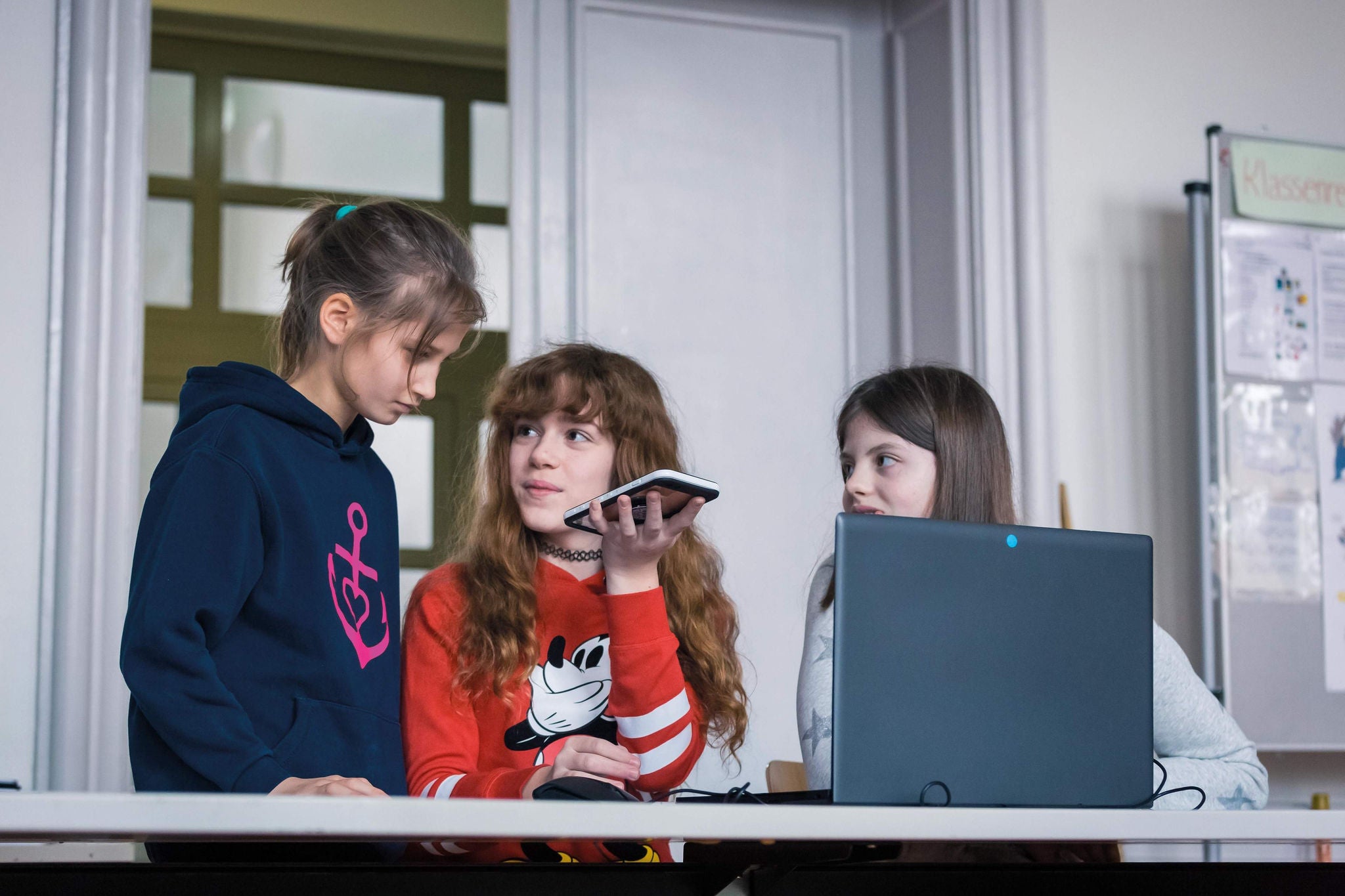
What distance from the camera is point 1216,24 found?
2.83 m

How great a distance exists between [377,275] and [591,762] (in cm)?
58

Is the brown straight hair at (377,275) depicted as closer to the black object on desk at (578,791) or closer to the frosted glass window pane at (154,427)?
the black object on desk at (578,791)

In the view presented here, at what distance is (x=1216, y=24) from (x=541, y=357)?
78.7 inches

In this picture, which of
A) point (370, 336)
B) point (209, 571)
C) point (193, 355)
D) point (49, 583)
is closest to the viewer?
point (209, 571)

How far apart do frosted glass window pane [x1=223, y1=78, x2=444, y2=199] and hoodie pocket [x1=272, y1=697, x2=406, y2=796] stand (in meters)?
3.11

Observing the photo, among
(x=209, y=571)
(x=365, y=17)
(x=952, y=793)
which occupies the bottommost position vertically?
(x=952, y=793)

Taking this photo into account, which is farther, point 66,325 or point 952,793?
point 66,325

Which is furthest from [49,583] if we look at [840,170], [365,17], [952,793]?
[365,17]

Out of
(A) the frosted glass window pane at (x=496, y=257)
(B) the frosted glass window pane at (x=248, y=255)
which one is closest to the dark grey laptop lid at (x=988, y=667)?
(A) the frosted glass window pane at (x=496, y=257)

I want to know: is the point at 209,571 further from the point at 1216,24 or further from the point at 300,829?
the point at 1216,24

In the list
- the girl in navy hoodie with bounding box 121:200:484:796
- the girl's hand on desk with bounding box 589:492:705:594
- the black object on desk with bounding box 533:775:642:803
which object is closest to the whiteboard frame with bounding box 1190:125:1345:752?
the girl's hand on desk with bounding box 589:492:705:594

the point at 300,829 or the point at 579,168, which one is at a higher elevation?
the point at 579,168

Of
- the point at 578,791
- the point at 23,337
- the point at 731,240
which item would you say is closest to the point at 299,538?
the point at 578,791

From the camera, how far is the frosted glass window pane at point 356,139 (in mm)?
4164
